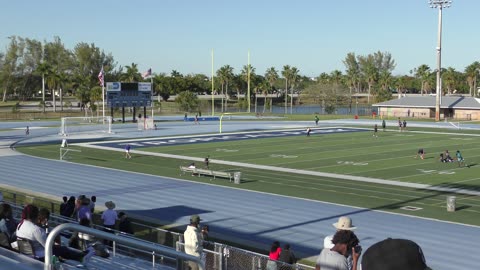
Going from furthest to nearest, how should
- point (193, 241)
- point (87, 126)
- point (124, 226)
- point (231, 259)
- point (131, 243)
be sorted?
point (87, 126), point (124, 226), point (231, 259), point (193, 241), point (131, 243)

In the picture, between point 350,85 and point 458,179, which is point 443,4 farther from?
point 350,85

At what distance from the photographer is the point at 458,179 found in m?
32.3

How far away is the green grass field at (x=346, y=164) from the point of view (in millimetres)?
26953

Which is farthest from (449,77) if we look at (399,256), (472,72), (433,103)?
(399,256)

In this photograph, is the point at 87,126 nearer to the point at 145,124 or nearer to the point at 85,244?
the point at 145,124

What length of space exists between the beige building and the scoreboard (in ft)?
137

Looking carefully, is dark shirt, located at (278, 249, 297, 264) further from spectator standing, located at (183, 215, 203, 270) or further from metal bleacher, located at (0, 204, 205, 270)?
metal bleacher, located at (0, 204, 205, 270)

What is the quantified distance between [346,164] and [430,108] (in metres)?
61.7

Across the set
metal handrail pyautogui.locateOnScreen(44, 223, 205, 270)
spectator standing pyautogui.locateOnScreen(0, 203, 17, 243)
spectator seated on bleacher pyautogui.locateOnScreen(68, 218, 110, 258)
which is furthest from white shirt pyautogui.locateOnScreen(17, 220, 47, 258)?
metal handrail pyautogui.locateOnScreen(44, 223, 205, 270)

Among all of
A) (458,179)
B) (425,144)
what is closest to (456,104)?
(425,144)

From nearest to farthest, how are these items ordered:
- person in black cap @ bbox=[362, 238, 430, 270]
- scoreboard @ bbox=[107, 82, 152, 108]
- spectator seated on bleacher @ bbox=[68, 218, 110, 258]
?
person in black cap @ bbox=[362, 238, 430, 270] → spectator seated on bleacher @ bbox=[68, 218, 110, 258] → scoreboard @ bbox=[107, 82, 152, 108]

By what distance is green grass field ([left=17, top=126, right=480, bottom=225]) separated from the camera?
26953mm

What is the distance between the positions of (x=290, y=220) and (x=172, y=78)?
136m

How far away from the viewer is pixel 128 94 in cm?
7369
